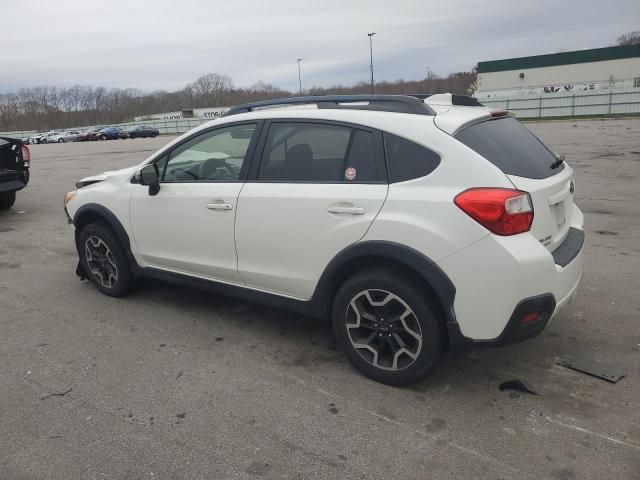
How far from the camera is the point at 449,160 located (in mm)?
3039

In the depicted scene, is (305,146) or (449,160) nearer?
(449,160)

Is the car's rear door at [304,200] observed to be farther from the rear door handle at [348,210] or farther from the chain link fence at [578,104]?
the chain link fence at [578,104]

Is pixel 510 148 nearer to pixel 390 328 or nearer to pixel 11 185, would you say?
pixel 390 328

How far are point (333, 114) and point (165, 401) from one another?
2.12 m

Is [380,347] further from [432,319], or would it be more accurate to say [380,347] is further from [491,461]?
[491,461]

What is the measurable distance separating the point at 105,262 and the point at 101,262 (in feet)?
0.18

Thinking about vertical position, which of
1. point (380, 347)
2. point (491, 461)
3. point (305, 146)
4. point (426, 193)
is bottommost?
point (491, 461)

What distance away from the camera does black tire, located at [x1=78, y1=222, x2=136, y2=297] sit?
4844mm

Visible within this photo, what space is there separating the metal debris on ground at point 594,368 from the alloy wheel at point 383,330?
44.0 inches

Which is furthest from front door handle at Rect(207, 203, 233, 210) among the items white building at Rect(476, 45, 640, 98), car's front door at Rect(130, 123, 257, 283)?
white building at Rect(476, 45, 640, 98)

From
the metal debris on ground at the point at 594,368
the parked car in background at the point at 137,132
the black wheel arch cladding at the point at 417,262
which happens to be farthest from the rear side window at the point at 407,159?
the parked car in background at the point at 137,132

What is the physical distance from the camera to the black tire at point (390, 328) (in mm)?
3105

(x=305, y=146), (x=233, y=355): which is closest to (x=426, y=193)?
(x=305, y=146)

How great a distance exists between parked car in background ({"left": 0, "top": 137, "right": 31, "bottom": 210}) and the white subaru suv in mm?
5724
